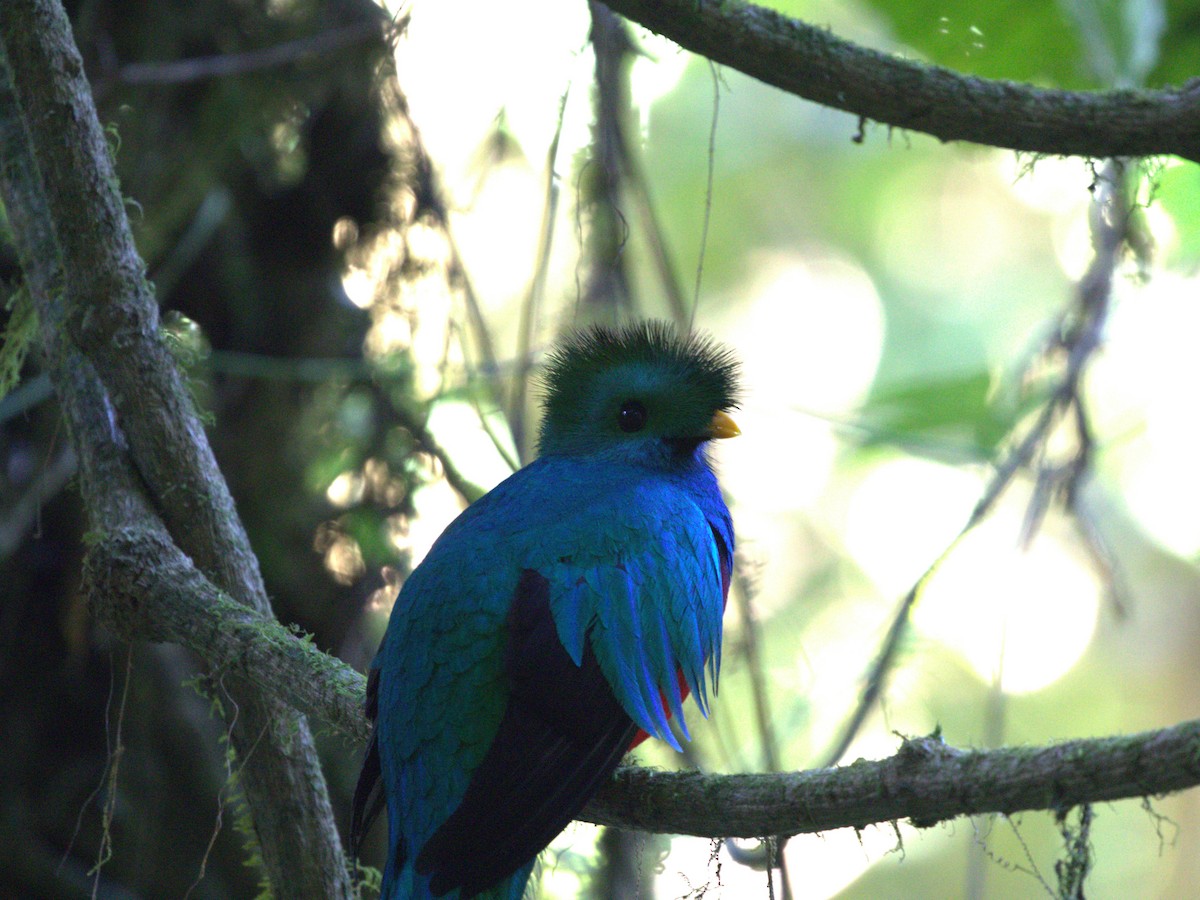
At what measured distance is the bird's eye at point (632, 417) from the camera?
301 cm

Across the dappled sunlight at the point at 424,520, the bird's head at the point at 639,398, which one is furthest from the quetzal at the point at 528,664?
the dappled sunlight at the point at 424,520

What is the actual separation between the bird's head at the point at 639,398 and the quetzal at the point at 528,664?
0.71 ft

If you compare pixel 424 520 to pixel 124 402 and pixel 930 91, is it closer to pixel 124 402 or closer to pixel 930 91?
pixel 124 402

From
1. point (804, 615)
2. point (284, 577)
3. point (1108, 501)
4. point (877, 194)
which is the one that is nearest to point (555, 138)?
point (284, 577)

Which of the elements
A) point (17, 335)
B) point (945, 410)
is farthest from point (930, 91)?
point (945, 410)

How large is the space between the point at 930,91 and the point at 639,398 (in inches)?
41.1

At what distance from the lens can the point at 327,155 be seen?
4.25 metres

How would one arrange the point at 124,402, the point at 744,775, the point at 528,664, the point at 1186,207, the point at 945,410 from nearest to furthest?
the point at 744,775 → the point at 528,664 → the point at 124,402 → the point at 945,410 → the point at 1186,207

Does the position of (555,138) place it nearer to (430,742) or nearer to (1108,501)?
(430,742)

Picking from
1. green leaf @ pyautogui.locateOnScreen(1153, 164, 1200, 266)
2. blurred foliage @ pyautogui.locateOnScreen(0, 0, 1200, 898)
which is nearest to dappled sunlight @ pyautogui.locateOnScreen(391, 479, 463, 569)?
blurred foliage @ pyautogui.locateOnScreen(0, 0, 1200, 898)

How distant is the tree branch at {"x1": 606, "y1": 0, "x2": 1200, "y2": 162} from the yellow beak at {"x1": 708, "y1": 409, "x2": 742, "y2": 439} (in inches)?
37.8

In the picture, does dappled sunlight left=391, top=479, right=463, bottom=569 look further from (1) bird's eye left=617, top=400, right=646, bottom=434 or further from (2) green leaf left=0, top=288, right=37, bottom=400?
(2) green leaf left=0, top=288, right=37, bottom=400

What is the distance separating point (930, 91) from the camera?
7.46 feet

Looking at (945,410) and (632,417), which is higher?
(945,410)
